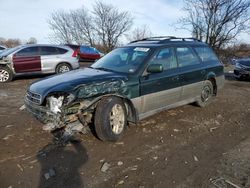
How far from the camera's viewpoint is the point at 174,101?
5.93 metres

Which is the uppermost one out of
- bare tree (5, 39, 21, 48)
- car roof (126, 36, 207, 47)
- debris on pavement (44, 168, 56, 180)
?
bare tree (5, 39, 21, 48)

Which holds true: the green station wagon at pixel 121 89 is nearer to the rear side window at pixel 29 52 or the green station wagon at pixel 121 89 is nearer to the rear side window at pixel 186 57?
the rear side window at pixel 186 57

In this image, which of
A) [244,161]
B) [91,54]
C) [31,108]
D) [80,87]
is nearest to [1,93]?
[31,108]

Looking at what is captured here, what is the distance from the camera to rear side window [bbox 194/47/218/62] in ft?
22.5

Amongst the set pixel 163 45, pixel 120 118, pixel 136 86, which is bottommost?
pixel 120 118

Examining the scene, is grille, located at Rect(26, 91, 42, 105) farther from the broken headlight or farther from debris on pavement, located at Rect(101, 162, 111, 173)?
debris on pavement, located at Rect(101, 162, 111, 173)

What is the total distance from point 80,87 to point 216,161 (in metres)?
2.36

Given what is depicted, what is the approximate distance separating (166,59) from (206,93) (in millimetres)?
2020

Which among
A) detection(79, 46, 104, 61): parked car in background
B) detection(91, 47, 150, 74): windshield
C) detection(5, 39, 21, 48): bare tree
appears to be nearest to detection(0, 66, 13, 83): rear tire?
detection(91, 47, 150, 74): windshield

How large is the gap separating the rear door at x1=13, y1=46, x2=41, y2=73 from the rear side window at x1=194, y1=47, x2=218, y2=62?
7983 mm

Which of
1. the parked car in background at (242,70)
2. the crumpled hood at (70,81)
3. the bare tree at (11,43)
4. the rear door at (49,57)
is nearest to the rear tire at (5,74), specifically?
the rear door at (49,57)

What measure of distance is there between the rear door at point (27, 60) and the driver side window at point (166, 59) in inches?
322

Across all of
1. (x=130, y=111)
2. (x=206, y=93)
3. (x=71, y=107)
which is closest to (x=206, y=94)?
(x=206, y=93)

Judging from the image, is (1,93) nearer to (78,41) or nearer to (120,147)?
(120,147)
